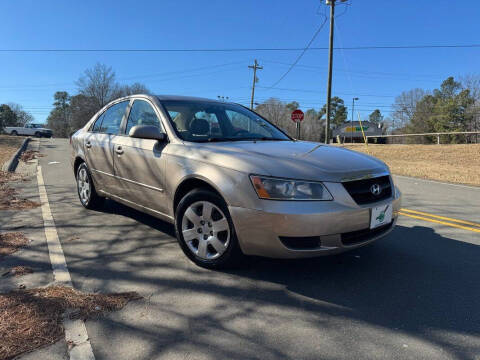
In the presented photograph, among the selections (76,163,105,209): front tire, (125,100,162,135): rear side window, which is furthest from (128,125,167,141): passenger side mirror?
(76,163,105,209): front tire

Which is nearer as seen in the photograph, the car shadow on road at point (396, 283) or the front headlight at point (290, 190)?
the car shadow on road at point (396, 283)

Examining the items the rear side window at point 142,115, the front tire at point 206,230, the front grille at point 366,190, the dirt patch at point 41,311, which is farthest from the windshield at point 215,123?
the dirt patch at point 41,311

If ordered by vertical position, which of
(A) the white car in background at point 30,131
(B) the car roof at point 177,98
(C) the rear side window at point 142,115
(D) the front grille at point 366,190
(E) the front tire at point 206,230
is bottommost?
(E) the front tire at point 206,230

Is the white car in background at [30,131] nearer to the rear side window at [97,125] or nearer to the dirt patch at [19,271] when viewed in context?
the rear side window at [97,125]

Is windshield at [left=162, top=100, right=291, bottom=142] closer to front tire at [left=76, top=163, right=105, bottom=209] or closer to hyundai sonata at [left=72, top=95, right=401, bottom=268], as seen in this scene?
hyundai sonata at [left=72, top=95, right=401, bottom=268]

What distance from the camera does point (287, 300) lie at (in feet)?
8.74

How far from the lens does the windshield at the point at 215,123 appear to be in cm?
373

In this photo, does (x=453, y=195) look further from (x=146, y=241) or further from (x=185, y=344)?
(x=185, y=344)

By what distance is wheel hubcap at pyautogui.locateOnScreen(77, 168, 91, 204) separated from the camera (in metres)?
5.24

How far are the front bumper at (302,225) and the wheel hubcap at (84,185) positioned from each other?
3272 mm

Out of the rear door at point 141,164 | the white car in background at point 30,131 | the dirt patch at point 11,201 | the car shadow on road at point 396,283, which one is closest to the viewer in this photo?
the car shadow on road at point 396,283

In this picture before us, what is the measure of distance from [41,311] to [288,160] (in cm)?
212

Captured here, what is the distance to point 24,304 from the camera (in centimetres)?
246

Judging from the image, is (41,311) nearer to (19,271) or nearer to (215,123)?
(19,271)
